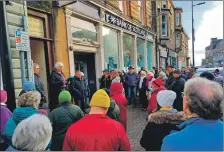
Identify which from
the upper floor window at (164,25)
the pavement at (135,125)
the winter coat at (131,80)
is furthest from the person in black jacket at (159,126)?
the upper floor window at (164,25)

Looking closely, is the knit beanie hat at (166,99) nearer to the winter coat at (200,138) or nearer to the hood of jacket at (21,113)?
the winter coat at (200,138)

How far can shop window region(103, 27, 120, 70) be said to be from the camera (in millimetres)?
10938

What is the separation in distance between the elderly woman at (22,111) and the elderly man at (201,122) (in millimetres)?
1786

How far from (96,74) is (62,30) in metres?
3.14

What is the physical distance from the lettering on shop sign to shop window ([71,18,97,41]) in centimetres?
124

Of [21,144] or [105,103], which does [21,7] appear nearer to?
[105,103]

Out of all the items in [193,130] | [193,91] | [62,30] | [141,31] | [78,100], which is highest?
[141,31]

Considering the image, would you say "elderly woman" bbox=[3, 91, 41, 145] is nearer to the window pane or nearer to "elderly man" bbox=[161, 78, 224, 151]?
"elderly man" bbox=[161, 78, 224, 151]

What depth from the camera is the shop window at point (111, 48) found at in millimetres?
10938

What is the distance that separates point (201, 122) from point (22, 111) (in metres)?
2.08

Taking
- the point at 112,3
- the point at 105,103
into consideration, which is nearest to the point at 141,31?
the point at 112,3

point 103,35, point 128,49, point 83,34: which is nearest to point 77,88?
point 83,34

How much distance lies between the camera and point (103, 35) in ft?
34.8

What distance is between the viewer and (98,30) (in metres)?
10.1
